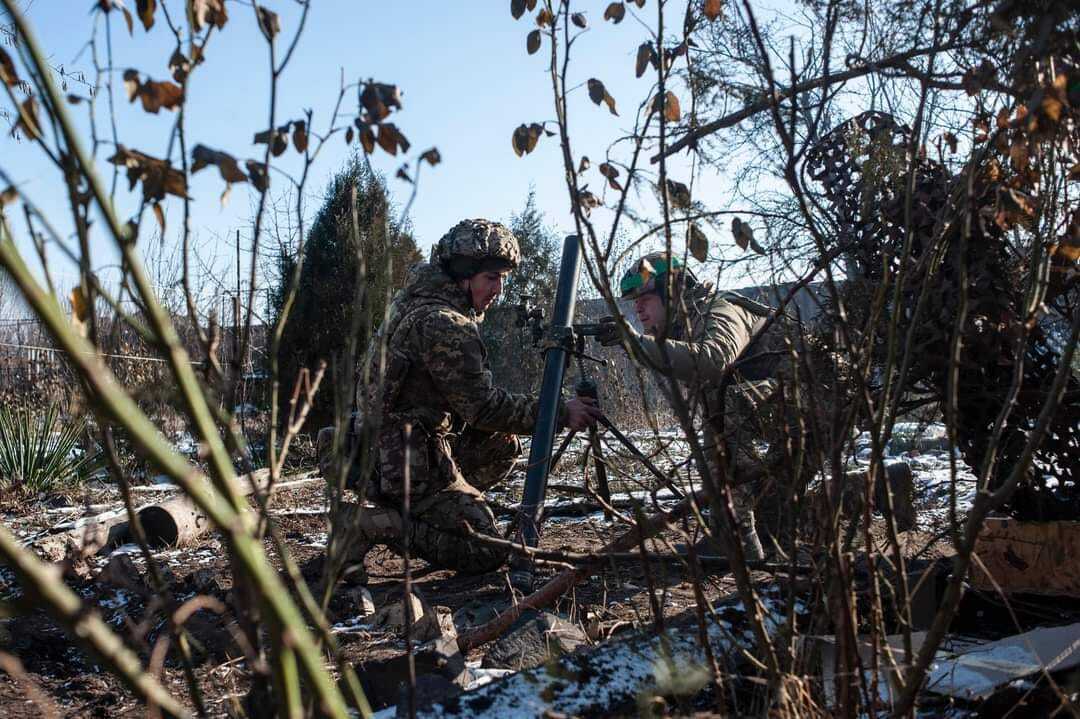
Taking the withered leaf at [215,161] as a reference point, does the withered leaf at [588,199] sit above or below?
above

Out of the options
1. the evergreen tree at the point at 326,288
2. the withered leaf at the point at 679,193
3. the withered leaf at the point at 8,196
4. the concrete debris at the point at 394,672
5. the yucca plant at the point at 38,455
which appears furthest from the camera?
the evergreen tree at the point at 326,288

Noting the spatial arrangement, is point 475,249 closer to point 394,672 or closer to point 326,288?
point 394,672

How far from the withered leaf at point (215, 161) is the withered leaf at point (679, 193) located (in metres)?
0.79

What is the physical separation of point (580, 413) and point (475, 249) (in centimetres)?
104

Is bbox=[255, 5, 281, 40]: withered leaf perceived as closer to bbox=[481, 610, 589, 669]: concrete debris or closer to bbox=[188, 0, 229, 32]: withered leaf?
bbox=[188, 0, 229, 32]: withered leaf

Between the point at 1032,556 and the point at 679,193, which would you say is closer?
the point at 679,193

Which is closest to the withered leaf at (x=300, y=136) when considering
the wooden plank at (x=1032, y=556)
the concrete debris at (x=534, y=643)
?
the concrete debris at (x=534, y=643)

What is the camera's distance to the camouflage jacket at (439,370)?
15.2 feet

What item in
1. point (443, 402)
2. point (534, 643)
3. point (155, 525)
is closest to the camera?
point (534, 643)

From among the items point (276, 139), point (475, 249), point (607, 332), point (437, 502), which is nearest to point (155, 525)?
point (437, 502)

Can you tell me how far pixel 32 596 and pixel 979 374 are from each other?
8.23 ft

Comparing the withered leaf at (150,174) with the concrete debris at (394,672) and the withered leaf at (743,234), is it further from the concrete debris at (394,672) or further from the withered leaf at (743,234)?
the concrete debris at (394,672)

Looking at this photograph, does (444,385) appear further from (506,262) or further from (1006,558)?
(1006,558)

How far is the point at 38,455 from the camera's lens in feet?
22.5
